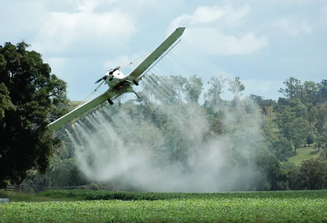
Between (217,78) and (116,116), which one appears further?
(217,78)

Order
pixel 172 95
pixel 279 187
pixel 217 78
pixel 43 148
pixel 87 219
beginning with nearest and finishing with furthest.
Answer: pixel 87 219
pixel 43 148
pixel 172 95
pixel 279 187
pixel 217 78

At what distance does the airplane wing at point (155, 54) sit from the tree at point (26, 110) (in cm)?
1361

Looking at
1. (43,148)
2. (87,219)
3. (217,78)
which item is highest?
(217,78)

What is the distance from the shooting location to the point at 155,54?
43750 millimetres

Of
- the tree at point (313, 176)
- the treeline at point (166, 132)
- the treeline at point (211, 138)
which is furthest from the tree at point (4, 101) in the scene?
the tree at point (313, 176)

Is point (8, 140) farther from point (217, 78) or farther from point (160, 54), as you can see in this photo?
point (217, 78)

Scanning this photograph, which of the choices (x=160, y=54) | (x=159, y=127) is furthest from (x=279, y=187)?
(x=160, y=54)

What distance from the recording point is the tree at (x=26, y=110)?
180ft

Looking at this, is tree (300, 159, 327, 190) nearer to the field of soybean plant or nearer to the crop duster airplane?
the crop duster airplane

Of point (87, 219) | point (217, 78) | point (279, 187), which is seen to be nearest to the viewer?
point (87, 219)

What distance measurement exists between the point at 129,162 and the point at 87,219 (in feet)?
139

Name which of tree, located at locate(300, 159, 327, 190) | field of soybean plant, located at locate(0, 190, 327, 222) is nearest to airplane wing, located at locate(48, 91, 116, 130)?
field of soybean plant, located at locate(0, 190, 327, 222)

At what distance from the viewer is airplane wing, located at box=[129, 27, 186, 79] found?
42531 millimetres

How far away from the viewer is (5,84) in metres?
56.8
